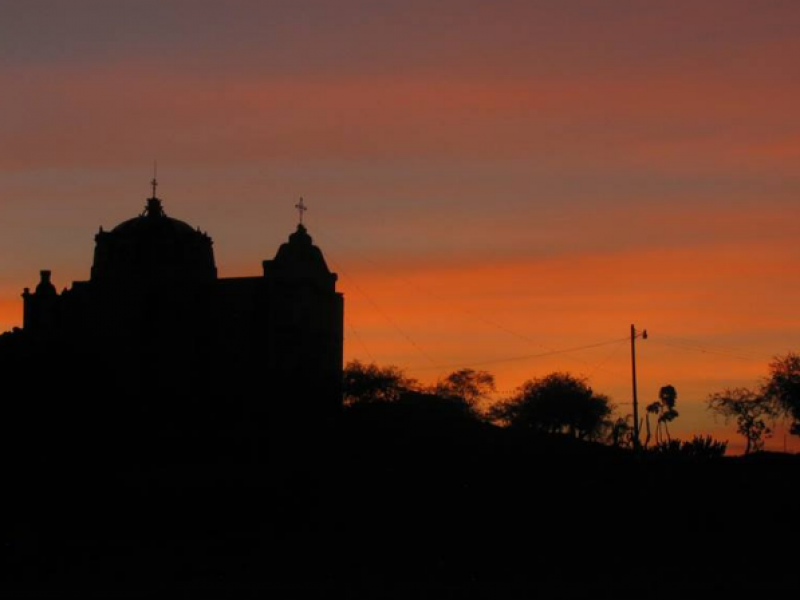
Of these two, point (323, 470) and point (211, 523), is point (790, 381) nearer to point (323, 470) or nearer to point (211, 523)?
point (323, 470)

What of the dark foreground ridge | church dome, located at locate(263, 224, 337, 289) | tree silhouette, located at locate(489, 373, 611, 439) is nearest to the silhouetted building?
church dome, located at locate(263, 224, 337, 289)

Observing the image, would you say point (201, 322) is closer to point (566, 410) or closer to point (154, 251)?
point (154, 251)

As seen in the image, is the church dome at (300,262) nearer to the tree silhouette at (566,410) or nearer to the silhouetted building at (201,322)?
the silhouetted building at (201,322)

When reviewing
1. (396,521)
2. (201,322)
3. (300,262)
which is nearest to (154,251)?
(201,322)

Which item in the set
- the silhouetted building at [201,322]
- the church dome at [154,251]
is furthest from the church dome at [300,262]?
the church dome at [154,251]

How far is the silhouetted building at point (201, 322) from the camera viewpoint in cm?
7281

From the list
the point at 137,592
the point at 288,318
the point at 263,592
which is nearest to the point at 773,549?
the point at 263,592

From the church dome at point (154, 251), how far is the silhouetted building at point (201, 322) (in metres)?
0.06

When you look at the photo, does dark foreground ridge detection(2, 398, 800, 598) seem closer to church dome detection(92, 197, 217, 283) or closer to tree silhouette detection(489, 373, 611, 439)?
church dome detection(92, 197, 217, 283)

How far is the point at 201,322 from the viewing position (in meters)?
75.2

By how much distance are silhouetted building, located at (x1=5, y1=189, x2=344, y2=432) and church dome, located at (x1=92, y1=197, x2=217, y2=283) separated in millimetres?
56

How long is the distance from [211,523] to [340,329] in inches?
1170

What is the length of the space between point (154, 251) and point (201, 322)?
4.93 meters

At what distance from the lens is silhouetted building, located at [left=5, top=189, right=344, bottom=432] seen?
→ 72.8m
